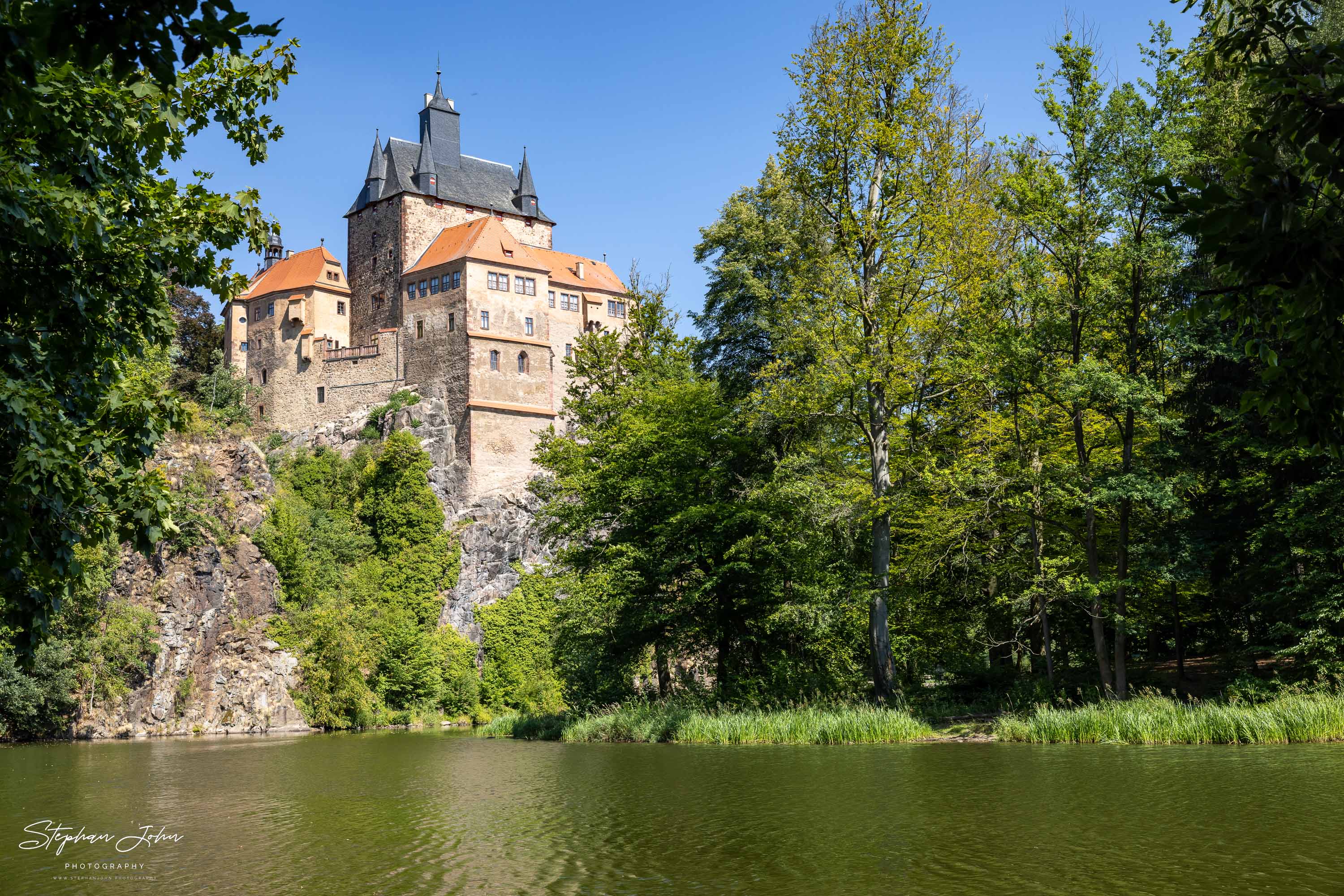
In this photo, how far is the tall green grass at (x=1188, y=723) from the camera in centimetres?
1514

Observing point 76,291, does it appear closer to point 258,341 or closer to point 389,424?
point 389,424

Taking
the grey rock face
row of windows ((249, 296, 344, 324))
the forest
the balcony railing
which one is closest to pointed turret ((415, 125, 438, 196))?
row of windows ((249, 296, 344, 324))

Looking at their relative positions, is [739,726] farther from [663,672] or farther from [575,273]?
[575,273]

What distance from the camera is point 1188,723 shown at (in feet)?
52.0

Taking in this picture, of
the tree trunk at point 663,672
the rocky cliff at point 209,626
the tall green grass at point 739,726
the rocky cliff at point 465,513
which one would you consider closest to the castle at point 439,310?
the rocky cliff at point 465,513

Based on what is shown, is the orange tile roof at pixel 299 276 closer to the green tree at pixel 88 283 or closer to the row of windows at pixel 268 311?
the row of windows at pixel 268 311

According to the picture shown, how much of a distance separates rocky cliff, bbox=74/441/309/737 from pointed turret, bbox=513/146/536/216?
38450mm

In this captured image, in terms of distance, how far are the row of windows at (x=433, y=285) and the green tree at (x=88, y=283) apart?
54.7 m

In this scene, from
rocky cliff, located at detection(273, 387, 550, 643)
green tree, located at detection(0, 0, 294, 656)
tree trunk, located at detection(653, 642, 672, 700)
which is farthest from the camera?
rocky cliff, located at detection(273, 387, 550, 643)

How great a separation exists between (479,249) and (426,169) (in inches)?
397

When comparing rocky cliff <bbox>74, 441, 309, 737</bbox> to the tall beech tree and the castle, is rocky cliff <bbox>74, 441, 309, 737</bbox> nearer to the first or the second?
the castle

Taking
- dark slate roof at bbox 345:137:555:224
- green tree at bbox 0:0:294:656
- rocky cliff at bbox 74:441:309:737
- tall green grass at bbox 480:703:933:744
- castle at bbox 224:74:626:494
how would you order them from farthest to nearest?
dark slate roof at bbox 345:137:555:224, castle at bbox 224:74:626:494, rocky cliff at bbox 74:441:309:737, tall green grass at bbox 480:703:933:744, green tree at bbox 0:0:294:656

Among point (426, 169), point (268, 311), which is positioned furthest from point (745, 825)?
point (268, 311)

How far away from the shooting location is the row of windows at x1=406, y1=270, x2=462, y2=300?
208ft
